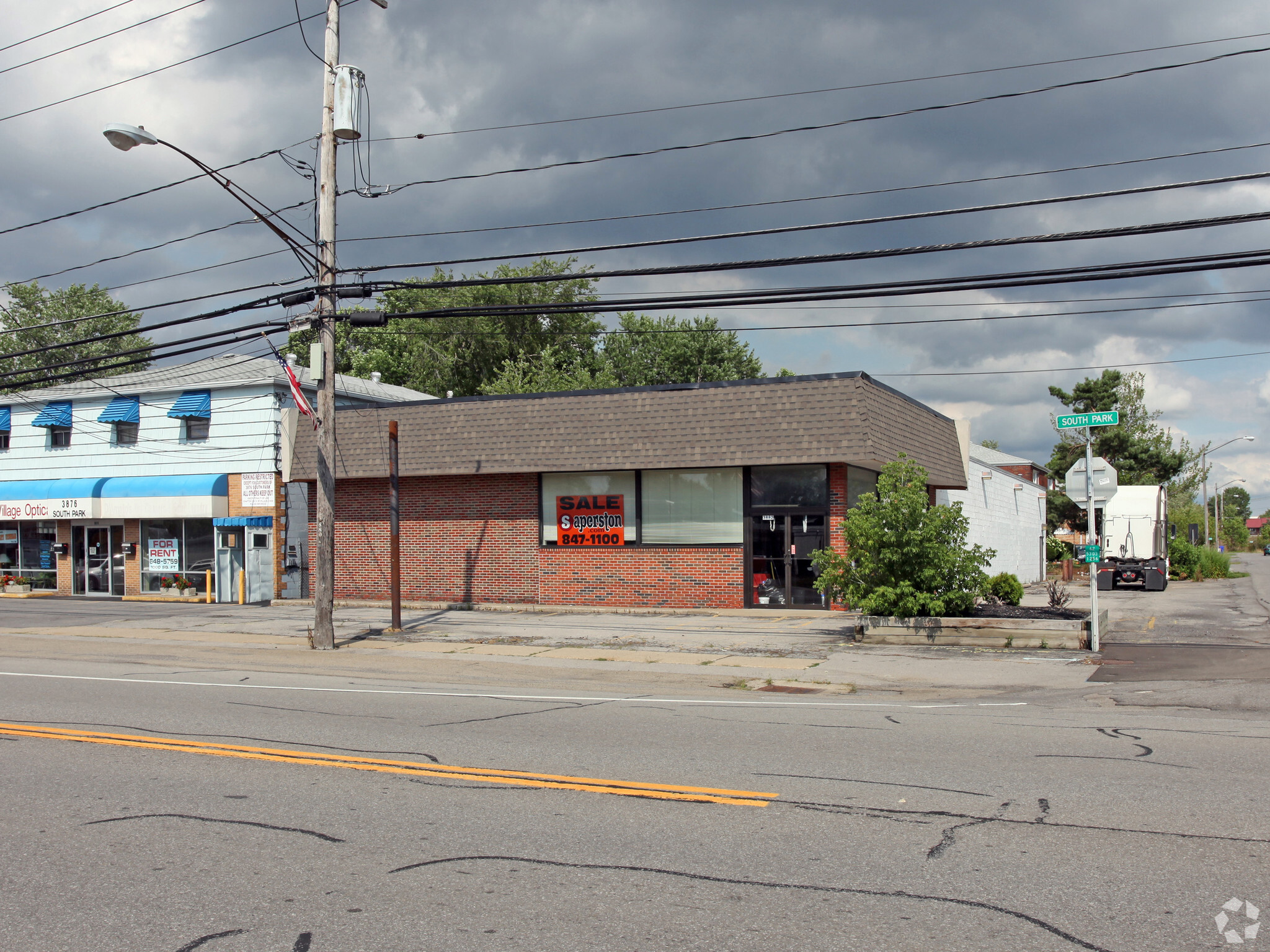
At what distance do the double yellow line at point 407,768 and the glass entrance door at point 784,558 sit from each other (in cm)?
1516

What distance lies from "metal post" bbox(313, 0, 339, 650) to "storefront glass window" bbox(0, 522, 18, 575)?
21.7 meters

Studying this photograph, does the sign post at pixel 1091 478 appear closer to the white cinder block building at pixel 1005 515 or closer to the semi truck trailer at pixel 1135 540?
the white cinder block building at pixel 1005 515

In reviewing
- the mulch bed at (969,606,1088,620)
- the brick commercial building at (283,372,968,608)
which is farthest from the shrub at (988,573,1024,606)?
the brick commercial building at (283,372,968,608)

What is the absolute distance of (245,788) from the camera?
7016 millimetres

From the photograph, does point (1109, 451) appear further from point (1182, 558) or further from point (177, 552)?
point (177, 552)

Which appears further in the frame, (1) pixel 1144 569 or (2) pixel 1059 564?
(2) pixel 1059 564

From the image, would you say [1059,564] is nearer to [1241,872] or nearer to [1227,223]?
[1227,223]

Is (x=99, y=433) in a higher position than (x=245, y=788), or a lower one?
higher

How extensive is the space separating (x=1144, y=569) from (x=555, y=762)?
31.5 meters

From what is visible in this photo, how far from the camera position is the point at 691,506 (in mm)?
22922

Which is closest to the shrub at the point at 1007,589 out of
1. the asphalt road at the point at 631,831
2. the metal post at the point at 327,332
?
the asphalt road at the point at 631,831

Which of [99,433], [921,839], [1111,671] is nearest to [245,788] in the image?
[921,839]

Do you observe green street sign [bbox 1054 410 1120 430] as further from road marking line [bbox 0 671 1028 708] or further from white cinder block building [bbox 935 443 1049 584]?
white cinder block building [bbox 935 443 1049 584]

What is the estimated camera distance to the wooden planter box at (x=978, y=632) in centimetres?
1544
